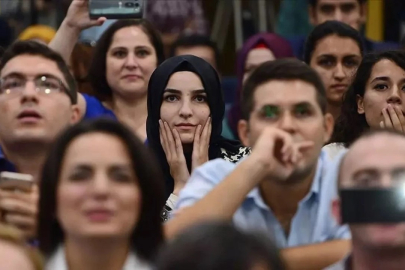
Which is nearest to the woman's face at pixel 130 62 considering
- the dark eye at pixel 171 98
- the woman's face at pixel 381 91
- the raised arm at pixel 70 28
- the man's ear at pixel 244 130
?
the raised arm at pixel 70 28

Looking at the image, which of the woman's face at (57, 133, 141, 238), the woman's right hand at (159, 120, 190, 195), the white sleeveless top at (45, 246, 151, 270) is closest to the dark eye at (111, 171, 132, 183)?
the woman's face at (57, 133, 141, 238)

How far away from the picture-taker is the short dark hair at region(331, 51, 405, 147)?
6277mm

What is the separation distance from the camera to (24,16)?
9281 mm

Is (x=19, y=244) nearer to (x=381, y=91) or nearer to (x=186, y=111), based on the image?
(x=186, y=111)

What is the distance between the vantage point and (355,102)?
252 inches

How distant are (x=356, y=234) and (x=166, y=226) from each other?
99cm

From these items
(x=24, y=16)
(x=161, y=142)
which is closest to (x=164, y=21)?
(x=24, y=16)

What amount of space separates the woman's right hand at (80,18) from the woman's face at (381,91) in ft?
4.48

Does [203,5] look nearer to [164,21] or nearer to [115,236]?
[164,21]

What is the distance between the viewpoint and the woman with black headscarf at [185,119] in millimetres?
6121

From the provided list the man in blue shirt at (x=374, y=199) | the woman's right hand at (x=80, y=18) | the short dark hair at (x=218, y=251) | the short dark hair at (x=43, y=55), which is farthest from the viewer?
the woman's right hand at (x=80, y=18)

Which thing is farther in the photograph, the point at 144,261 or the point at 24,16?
the point at 24,16

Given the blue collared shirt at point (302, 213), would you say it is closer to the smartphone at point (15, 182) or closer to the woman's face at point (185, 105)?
the smartphone at point (15, 182)

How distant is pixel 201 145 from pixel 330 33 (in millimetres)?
1471
